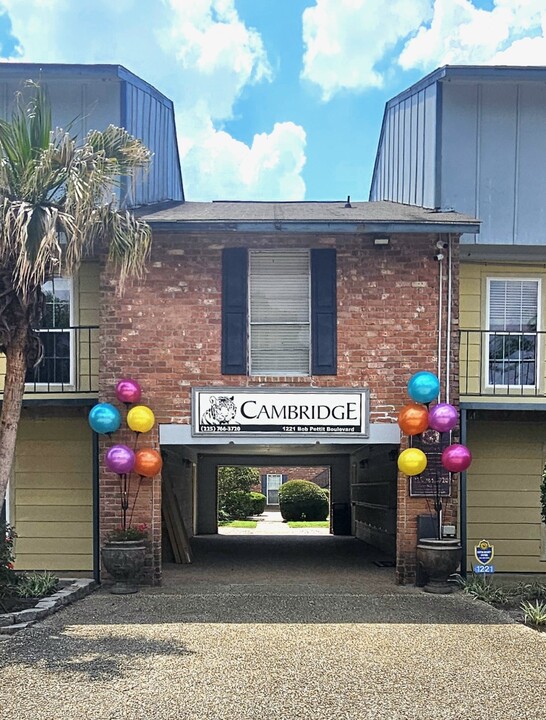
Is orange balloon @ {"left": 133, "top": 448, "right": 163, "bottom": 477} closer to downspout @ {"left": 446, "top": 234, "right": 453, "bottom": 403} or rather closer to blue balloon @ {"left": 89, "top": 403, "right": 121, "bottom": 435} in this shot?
blue balloon @ {"left": 89, "top": 403, "right": 121, "bottom": 435}

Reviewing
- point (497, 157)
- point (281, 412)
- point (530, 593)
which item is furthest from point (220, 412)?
point (497, 157)

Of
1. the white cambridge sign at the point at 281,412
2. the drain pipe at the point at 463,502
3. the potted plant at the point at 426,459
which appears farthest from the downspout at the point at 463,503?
the white cambridge sign at the point at 281,412

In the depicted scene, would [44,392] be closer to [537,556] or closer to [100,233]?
[100,233]

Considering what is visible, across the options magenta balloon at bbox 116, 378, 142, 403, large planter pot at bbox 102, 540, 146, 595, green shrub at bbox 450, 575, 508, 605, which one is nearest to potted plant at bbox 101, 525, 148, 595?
large planter pot at bbox 102, 540, 146, 595

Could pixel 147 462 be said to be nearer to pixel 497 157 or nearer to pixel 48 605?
pixel 48 605

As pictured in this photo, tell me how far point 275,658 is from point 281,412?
167 inches

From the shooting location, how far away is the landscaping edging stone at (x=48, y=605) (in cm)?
827

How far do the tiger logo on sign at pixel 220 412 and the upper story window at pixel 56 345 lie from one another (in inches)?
91.2

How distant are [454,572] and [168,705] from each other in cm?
567

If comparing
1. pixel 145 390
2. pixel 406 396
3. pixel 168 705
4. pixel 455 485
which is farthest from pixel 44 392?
pixel 168 705

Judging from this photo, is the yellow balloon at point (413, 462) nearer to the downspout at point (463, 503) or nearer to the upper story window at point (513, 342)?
the downspout at point (463, 503)

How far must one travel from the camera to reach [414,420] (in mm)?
10422

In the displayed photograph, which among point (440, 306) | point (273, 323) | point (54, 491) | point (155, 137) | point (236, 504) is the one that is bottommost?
point (236, 504)

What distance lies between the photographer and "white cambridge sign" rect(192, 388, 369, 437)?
10945 millimetres
